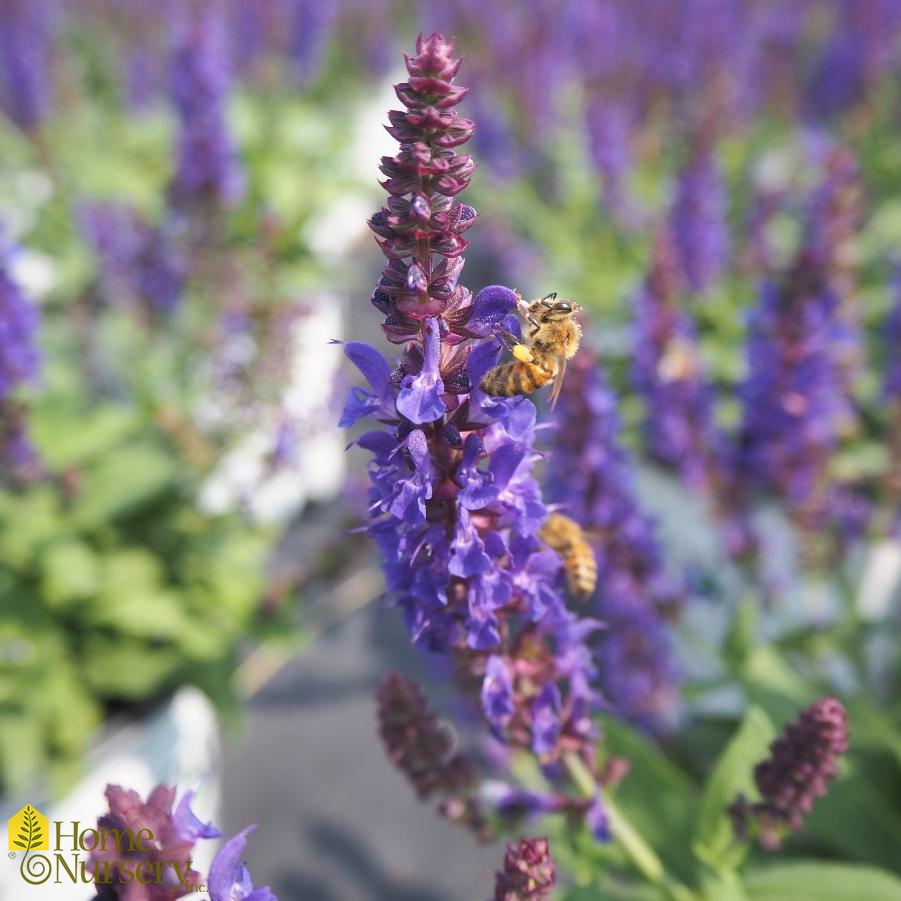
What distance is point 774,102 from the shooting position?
26.8 feet

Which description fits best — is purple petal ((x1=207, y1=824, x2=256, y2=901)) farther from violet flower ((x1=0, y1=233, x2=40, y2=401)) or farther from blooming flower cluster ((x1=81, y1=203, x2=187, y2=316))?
blooming flower cluster ((x1=81, y1=203, x2=187, y2=316))

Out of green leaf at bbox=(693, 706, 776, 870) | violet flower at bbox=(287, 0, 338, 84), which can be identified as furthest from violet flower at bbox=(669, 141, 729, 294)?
violet flower at bbox=(287, 0, 338, 84)

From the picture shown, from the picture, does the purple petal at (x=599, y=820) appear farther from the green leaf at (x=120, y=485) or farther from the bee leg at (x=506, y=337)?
the green leaf at (x=120, y=485)

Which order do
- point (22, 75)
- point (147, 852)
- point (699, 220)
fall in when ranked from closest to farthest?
point (147, 852) → point (699, 220) → point (22, 75)

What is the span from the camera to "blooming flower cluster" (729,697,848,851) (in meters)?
1.45

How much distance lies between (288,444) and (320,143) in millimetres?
4543

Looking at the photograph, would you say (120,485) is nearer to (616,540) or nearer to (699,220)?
(616,540)

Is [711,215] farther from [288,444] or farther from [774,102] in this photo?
[774,102]

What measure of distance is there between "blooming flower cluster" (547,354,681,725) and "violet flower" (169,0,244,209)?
2663 mm

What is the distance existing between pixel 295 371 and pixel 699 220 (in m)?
2.49

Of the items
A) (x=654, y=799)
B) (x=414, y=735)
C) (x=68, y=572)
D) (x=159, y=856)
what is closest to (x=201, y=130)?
(x=68, y=572)

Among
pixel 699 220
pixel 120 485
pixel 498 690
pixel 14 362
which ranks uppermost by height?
pixel 699 220

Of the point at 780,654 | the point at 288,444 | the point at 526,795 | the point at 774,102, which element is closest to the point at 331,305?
the point at 288,444

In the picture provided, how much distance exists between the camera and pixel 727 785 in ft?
5.90
